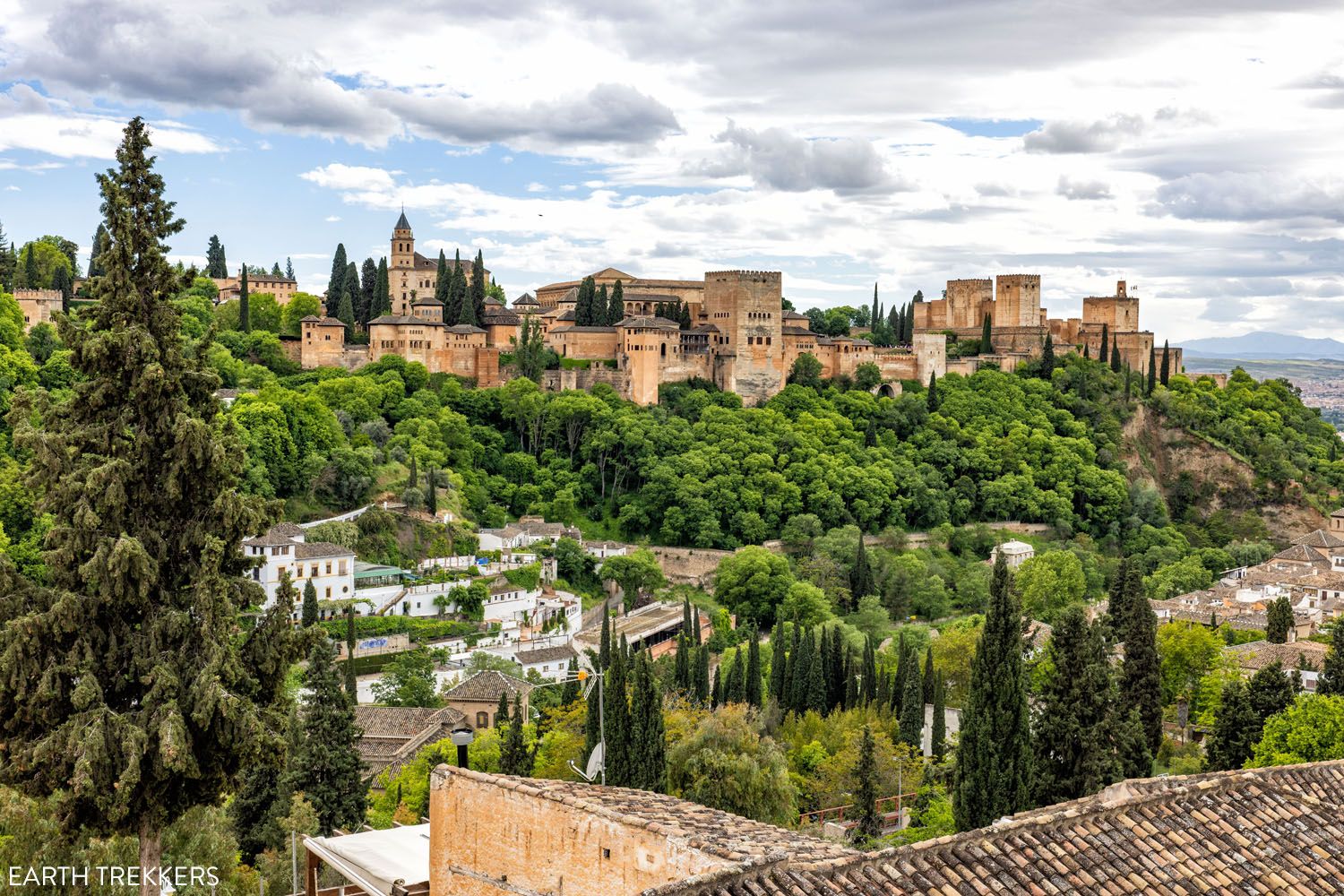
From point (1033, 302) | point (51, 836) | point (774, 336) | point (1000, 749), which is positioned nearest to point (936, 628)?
point (774, 336)

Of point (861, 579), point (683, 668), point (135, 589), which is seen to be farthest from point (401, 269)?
point (135, 589)

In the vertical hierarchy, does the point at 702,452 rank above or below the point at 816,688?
above

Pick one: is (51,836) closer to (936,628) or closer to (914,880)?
(914,880)

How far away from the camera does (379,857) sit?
12508 millimetres

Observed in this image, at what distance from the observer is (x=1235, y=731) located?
2667 cm

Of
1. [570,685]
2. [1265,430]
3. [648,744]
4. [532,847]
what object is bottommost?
[570,685]

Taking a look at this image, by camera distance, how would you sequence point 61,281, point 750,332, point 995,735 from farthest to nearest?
point 750,332 < point 61,281 < point 995,735

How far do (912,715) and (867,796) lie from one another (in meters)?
8.00

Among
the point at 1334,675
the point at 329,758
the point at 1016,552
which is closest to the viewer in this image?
the point at 1334,675

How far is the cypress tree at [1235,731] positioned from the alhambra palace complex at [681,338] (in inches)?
1992

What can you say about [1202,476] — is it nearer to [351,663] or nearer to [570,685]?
[570,685]

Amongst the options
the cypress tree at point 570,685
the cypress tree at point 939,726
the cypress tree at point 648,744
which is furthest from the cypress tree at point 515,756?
the cypress tree at point 939,726

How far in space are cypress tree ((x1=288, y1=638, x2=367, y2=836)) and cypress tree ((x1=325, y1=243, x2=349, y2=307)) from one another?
176ft

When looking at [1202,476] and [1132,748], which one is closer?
[1132,748]
